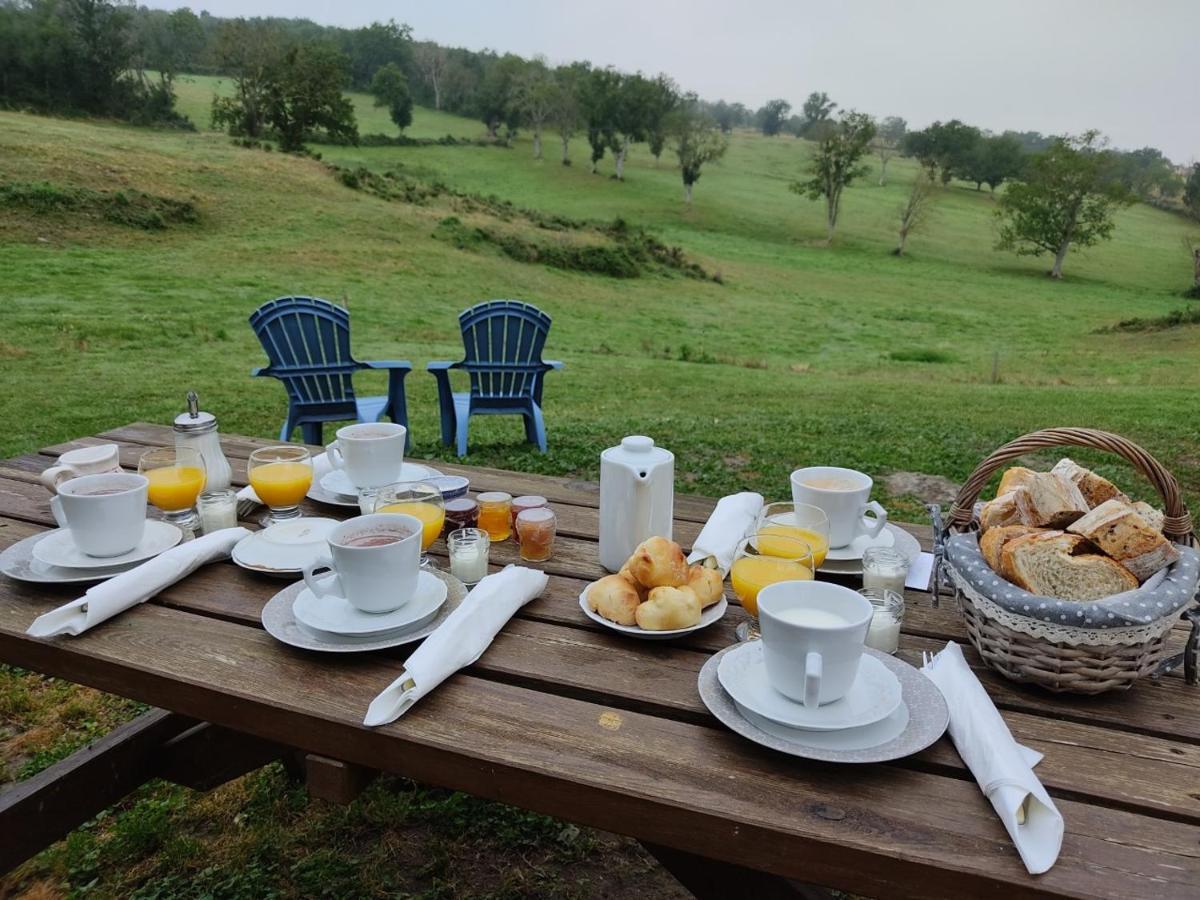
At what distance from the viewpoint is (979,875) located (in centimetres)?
91

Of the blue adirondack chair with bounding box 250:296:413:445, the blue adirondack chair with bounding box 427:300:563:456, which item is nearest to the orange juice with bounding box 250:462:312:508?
the blue adirondack chair with bounding box 250:296:413:445

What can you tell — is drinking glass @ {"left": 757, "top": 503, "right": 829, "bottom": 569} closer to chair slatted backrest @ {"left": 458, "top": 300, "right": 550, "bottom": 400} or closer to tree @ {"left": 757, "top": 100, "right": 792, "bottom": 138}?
chair slatted backrest @ {"left": 458, "top": 300, "right": 550, "bottom": 400}

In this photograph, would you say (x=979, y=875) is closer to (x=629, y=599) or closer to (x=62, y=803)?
(x=629, y=599)

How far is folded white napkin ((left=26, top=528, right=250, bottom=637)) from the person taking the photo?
1403mm

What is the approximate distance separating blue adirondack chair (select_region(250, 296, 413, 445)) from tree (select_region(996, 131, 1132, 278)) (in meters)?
36.1

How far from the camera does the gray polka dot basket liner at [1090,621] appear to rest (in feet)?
3.80

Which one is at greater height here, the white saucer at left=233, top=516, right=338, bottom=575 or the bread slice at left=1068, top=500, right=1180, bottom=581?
the bread slice at left=1068, top=500, right=1180, bottom=581

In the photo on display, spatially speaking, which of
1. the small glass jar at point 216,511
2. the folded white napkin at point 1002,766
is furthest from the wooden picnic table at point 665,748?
the small glass jar at point 216,511

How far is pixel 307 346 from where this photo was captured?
5680 millimetres

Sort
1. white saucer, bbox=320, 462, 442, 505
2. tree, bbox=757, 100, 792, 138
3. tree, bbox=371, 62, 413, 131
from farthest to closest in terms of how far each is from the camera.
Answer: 1. tree, bbox=757, 100, 792, 138
2. tree, bbox=371, 62, 413, 131
3. white saucer, bbox=320, 462, 442, 505

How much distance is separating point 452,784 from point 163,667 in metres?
0.55

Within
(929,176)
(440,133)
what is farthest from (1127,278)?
(440,133)

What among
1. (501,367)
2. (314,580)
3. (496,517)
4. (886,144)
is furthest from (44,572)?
(886,144)

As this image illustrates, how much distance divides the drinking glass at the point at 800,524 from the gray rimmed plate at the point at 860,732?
1.05ft
